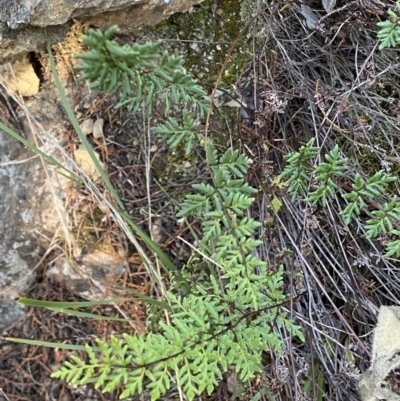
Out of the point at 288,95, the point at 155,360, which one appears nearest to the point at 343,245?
the point at 288,95

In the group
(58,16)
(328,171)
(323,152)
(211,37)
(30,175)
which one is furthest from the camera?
(30,175)

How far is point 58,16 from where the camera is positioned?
1657 mm

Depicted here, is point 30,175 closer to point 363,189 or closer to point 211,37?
point 211,37

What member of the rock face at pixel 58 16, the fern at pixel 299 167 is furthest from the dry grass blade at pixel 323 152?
the rock face at pixel 58 16

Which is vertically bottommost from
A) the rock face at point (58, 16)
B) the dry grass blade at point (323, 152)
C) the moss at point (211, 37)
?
the dry grass blade at point (323, 152)

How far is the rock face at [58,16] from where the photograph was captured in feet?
5.31

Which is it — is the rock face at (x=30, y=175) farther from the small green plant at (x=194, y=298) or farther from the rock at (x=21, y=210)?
the small green plant at (x=194, y=298)

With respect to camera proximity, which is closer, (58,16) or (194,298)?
(194,298)

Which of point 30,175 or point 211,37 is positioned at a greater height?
point 211,37

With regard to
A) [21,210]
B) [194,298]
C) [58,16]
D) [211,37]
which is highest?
[58,16]

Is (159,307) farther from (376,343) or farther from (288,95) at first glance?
(288,95)

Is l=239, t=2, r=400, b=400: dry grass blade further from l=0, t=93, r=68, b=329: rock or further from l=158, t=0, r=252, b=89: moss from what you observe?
l=0, t=93, r=68, b=329: rock

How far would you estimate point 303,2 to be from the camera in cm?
182

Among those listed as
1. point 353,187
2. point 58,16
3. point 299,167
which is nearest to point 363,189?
point 353,187
